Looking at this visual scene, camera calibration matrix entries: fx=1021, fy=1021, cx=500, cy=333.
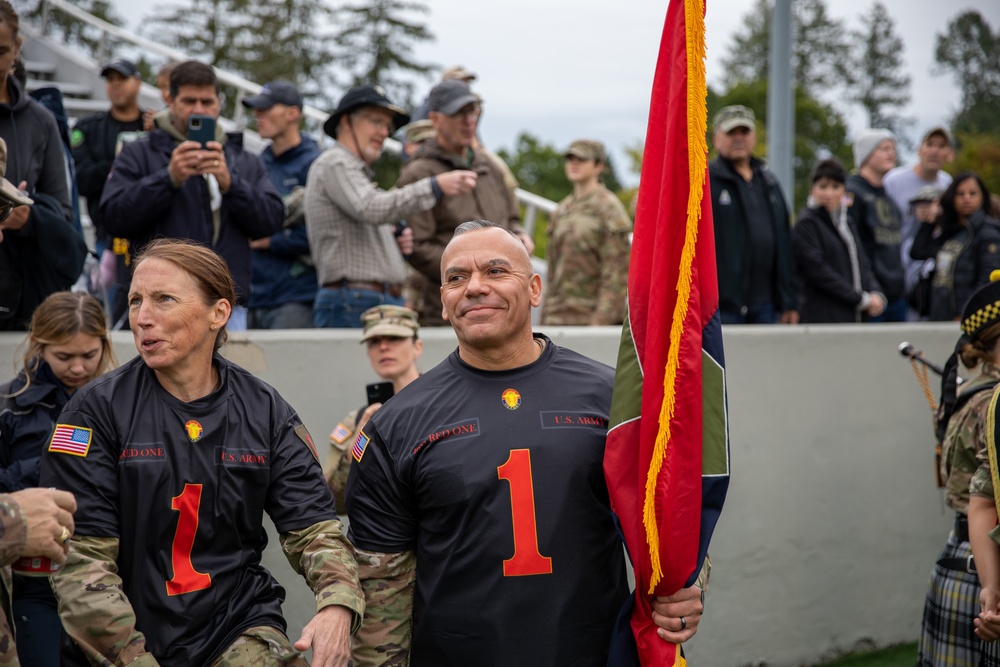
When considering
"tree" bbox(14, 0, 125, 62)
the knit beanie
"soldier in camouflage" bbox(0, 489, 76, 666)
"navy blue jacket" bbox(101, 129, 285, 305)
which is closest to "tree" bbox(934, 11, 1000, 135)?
"tree" bbox(14, 0, 125, 62)

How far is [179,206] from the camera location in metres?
4.89

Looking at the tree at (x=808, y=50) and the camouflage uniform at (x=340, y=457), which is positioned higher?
the tree at (x=808, y=50)

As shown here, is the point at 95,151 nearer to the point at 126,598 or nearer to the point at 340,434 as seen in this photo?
the point at 340,434

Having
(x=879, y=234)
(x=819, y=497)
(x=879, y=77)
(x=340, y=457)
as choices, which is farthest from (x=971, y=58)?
(x=340, y=457)

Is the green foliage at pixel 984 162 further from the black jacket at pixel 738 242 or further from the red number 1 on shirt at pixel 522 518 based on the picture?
the red number 1 on shirt at pixel 522 518

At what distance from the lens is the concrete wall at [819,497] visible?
5598mm

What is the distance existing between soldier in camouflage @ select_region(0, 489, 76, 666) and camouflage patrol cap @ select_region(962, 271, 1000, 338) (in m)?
3.39

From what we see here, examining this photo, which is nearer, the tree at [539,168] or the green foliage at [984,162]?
the green foliage at [984,162]

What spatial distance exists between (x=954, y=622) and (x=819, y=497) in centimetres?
179

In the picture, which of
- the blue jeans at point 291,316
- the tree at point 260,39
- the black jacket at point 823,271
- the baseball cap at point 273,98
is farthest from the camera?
the tree at point 260,39

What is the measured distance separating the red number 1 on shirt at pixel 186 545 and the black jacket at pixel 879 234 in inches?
241

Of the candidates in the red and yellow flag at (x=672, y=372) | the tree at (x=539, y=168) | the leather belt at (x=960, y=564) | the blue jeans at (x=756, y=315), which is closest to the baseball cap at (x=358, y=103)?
the blue jeans at (x=756, y=315)

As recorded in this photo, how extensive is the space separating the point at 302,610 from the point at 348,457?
33.5 inches

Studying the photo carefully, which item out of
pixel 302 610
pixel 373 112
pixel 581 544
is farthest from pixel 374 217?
pixel 581 544
